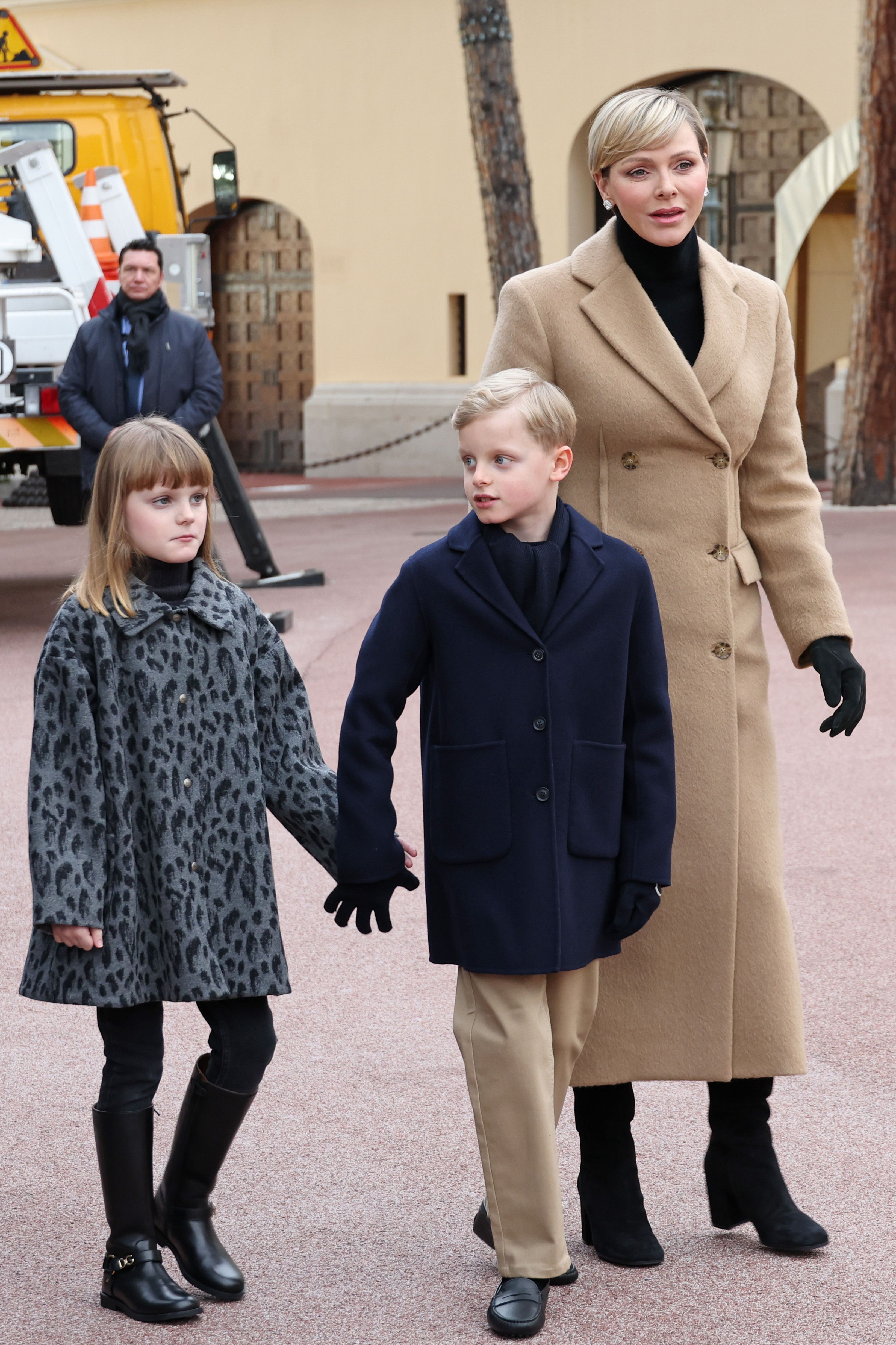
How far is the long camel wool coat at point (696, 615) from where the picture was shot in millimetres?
2988

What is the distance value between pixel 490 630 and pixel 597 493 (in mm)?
401

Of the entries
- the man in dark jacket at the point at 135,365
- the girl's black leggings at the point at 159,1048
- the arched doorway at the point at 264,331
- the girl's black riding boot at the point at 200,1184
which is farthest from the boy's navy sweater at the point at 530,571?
the arched doorway at the point at 264,331

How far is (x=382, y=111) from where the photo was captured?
22.4 meters

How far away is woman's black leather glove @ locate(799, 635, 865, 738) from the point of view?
3.01m

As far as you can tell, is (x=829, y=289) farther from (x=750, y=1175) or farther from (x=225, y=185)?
(x=750, y=1175)

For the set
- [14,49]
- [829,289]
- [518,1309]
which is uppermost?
[14,49]

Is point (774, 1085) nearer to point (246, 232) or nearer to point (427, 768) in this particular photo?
point (427, 768)

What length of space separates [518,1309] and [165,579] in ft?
3.89

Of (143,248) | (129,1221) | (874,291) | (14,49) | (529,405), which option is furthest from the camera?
(874,291)

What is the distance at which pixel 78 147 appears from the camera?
11.5 metres

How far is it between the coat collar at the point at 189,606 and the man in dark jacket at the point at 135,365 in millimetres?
5980

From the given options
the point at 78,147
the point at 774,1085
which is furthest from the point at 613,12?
the point at 774,1085

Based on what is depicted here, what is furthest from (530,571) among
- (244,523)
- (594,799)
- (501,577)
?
(244,523)

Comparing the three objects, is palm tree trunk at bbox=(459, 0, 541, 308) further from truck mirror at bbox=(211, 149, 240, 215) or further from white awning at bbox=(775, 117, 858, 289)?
truck mirror at bbox=(211, 149, 240, 215)
